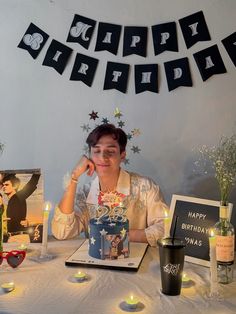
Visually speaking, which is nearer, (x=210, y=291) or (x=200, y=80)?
(x=210, y=291)

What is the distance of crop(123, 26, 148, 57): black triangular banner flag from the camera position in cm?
207

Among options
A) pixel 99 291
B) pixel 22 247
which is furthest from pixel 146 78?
pixel 99 291

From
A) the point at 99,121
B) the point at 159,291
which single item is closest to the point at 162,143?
A: the point at 99,121

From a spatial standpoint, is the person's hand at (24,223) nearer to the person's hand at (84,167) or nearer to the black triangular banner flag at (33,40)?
the person's hand at (84,167)

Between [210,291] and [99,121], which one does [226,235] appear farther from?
[99,121]

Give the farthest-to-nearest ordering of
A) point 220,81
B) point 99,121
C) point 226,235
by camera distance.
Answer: point 99,121
point 220,81
point 226,235

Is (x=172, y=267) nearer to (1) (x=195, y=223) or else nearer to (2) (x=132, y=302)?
(2) (x=132, y=302)

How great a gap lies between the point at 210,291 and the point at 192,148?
3.35 ft

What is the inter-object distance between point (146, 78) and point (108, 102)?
26 centimetres

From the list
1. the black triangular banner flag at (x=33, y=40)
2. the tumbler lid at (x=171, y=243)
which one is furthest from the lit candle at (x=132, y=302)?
the black triangular banner flag at (x=33, y=40)

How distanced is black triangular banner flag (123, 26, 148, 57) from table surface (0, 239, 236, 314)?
46.6 inches

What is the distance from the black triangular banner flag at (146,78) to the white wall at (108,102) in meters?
0.03

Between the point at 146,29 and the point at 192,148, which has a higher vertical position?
the point at 146,29

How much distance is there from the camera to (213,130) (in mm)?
2031
